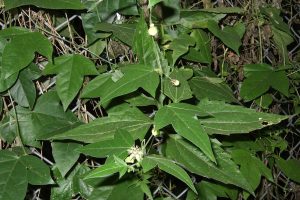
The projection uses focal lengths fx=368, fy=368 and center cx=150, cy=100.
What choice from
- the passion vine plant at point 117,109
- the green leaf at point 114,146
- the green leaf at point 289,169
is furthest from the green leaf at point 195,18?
the green leaf at point 289,169

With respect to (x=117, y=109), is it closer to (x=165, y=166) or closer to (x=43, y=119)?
(x=43, y=119)

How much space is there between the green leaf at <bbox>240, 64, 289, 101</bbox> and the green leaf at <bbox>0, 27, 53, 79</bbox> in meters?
0.74

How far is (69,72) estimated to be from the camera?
3.13 ft

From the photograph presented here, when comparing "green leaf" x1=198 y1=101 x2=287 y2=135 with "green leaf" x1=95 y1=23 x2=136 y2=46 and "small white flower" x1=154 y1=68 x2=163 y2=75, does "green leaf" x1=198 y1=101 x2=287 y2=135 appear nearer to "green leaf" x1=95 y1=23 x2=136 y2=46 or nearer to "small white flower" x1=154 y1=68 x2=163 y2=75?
"small white flower" x1=154 y1=68 x2=163 y2=75

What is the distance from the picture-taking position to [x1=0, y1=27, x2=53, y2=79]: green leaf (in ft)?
2.82

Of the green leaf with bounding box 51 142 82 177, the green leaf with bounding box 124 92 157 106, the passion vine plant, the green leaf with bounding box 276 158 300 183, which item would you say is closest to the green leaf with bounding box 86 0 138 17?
the passion vine plant

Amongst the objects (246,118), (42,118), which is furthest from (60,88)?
(246,118)

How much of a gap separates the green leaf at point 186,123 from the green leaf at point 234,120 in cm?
15

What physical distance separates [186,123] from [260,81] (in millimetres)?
753

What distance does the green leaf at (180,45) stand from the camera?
3.54 ft

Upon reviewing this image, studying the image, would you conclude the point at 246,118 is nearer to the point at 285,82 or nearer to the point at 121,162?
the point at 121,162

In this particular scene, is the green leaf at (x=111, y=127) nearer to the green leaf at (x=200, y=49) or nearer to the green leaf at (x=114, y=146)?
the green leaf at (x=114, y=146)

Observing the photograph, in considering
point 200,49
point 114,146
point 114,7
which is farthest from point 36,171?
point 200,49

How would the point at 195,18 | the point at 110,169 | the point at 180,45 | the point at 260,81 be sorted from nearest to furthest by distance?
1. the point at 110,169
2. the point at 180,45
3. the point at 195,18
4. the point at 260,81
